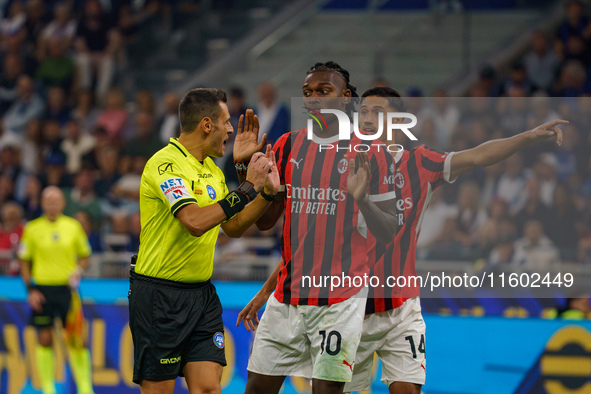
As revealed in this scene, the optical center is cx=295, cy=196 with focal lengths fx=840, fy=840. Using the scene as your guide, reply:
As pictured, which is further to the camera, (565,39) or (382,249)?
(565,39)

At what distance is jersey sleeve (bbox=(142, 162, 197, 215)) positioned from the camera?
14.6 feet

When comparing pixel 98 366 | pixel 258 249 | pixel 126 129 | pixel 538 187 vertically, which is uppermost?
pixel 126 129

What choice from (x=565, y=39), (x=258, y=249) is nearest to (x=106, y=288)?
(x=258, y=249)

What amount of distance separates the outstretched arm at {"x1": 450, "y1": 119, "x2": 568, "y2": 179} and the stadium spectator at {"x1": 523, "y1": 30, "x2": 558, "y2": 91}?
14.0ft

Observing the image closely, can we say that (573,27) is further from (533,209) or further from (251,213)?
(251,213)

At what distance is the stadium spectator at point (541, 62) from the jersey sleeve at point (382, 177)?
15.2ft

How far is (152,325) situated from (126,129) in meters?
6.70

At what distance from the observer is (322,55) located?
9820 mm

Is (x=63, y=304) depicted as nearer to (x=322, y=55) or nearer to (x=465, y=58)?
(x=322, y=55)

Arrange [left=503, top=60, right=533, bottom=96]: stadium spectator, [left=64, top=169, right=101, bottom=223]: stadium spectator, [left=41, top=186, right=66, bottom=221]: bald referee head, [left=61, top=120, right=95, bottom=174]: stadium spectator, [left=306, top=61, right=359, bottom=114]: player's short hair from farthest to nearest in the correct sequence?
[left=61, top=120, right=95, bottom=174]: stadium spectator, [left=64, top=169, right=101, bottom=223]: stadium spectator, [left=41, top=186, right=66, bottom=221]: bald referee head, [left=503, top=60, right=533, bottom=96]: stadium spectator, [left=306, top=61, right=359, bottom=114]: player's short hair

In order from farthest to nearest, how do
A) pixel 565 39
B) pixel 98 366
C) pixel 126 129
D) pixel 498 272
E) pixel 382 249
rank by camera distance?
1. pixel 126 129
2. pixel 565 39
3. pixel 98 366
4. pixel 498 272
5. pixel 382 249

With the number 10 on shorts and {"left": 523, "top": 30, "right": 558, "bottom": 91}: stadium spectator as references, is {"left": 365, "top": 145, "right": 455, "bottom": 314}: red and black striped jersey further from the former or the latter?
{"left": 523, "top": 30, "right": 558, "bottom": 91}: stadium spectator

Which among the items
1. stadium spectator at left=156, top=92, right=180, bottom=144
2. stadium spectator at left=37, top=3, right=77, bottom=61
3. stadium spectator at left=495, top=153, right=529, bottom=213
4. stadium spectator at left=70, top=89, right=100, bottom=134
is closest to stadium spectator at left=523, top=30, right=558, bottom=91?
stadium spectator at left=495, top=153, right=529, bottom=213

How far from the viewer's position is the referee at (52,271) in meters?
8.13
